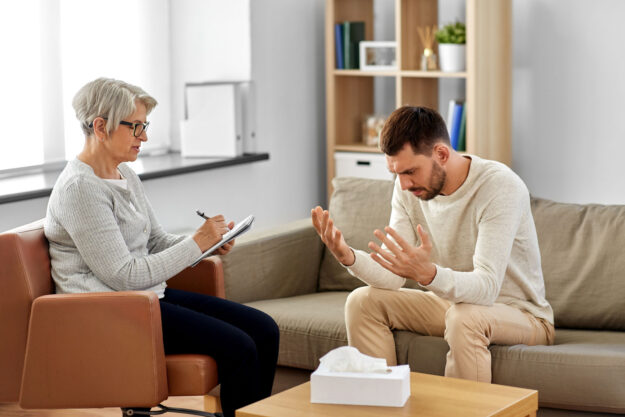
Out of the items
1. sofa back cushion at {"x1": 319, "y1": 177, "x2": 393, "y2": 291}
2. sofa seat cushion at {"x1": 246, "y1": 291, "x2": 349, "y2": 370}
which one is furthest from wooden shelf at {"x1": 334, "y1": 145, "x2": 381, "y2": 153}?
sofa seat cushion at {"x1": 246, "y1": 291, "x2": 349, "y2": 370}

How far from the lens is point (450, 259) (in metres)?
2.80

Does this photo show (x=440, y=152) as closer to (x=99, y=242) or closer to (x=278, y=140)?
(x=99, y=242)

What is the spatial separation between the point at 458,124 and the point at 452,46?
35 centimetres

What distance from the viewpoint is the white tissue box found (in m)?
2.14

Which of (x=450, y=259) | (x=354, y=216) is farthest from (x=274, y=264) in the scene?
(x=450, y=259)

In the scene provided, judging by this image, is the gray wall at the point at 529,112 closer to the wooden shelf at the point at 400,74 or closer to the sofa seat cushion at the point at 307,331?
the wooden shelf at the point at 400,74

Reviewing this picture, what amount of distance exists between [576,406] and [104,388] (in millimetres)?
1261

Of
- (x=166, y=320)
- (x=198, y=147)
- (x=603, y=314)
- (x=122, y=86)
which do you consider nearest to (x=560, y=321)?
(x=603, y=314)

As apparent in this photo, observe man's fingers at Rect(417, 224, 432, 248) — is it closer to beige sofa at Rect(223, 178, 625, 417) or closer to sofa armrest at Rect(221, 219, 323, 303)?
beige sofa at Rect(223, 178, 625, 417)

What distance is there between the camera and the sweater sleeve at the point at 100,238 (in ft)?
8.30

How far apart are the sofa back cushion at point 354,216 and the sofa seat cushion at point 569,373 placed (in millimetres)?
878

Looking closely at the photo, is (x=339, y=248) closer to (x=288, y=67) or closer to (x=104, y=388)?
(x=104, y=388)

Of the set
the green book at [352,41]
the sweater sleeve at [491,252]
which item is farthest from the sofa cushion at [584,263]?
the green book at [352,41]

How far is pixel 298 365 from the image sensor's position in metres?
3.10
